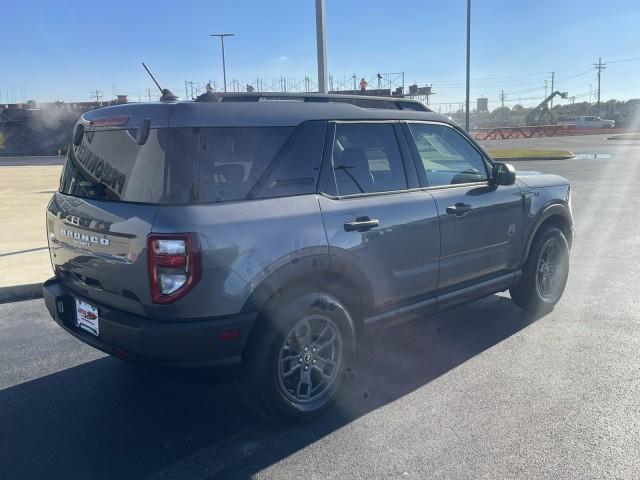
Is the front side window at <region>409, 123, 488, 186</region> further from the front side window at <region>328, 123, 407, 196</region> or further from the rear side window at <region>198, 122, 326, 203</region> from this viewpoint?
the rear side window at <region>198, 122, 326, 203</region>

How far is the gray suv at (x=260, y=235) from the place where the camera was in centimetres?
295

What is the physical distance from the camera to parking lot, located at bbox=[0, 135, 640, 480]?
302 centimetres

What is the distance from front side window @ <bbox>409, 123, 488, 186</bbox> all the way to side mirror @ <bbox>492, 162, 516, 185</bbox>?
0.29 feet

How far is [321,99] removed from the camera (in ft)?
12.6

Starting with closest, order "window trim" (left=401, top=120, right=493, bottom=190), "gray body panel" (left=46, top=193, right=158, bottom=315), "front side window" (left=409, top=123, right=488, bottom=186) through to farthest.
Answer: "gray body panel" (left=46, top=193, right=158, bottom=315), "window trim" (left=401, top=120, right=493, bottom=190), "front side window" (left=409, top=123, right=488, bottom=186)

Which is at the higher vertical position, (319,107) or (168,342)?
(319,107)

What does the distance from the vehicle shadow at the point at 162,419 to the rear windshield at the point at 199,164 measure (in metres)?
1.08

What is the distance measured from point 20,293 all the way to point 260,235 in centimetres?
433

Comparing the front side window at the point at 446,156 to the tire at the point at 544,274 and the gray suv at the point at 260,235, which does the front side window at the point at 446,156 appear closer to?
the gray suv at the point at 260,235

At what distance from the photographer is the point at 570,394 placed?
12.2 feet

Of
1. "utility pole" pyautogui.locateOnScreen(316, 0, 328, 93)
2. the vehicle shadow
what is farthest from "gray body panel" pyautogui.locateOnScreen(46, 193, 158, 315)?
"utility pole" pyautogui.locateOnScreen(316, 0, 328, 93)

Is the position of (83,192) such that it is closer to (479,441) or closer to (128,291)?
(128,291)

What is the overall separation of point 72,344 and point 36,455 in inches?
70.1

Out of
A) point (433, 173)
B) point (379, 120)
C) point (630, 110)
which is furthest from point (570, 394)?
point (630, 110)
